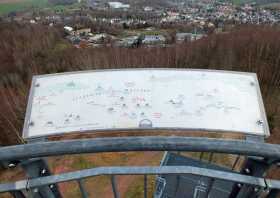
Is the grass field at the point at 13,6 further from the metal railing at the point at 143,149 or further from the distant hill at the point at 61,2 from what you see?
the metal railing at the point at 143,149

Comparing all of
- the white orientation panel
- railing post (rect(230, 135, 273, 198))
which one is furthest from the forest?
railing post (rect(230, 135, 273, 198))

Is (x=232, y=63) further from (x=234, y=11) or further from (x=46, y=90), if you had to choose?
(x=234, y=11)

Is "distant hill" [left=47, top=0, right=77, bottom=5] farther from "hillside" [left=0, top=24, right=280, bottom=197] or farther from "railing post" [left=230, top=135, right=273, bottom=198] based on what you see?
"railing post" [left=230, top=135, right=273, bottom=198]

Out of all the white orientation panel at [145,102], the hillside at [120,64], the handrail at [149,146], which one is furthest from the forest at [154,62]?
the handrail at [149,146]

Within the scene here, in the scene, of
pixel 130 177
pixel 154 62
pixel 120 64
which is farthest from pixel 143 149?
pixel 154 62

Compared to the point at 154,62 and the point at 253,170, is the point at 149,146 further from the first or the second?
the point at 154,62
